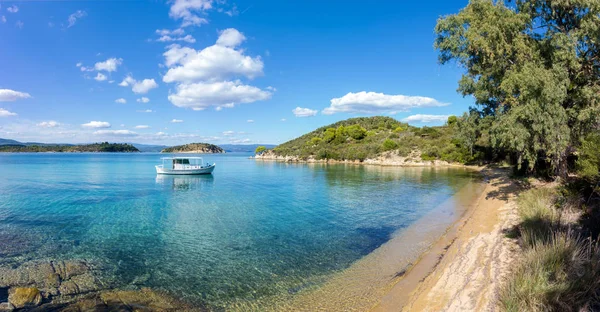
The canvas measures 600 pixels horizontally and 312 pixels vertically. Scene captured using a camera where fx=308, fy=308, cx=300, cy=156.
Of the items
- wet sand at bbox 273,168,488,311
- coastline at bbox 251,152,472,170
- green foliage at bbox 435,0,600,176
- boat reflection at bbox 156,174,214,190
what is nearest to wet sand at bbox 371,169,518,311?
wet sand at bbox 273,168,488,311

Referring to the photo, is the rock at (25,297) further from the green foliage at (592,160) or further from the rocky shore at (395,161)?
the rocky shore at (395,161)

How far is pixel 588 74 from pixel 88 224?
2737 cm

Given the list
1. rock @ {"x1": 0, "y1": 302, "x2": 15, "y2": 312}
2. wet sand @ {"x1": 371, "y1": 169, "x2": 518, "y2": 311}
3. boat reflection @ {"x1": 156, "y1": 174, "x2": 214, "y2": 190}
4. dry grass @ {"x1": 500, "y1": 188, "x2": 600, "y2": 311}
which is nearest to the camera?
dry grass @ {"x1": 500, "y1": 188, "x2": 600, "y2": 311}

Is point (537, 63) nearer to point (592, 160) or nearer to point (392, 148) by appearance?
point (592, 160)

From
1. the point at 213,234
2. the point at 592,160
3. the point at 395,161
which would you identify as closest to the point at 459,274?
the point at 592,160

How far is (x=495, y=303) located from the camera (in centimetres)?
597

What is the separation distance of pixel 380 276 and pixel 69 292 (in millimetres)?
8878

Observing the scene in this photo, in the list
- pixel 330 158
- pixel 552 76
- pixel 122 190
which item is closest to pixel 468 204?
pixel 552 76

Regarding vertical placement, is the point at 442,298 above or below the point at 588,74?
below

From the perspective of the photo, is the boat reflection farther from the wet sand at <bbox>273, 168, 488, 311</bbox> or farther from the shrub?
the shrub

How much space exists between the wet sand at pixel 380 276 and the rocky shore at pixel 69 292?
3310 millimetres

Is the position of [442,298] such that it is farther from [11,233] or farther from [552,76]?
[11,233]

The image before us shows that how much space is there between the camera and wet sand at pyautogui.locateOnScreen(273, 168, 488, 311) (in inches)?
302

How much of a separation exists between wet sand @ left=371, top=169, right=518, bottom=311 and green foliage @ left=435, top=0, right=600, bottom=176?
4.86 m
